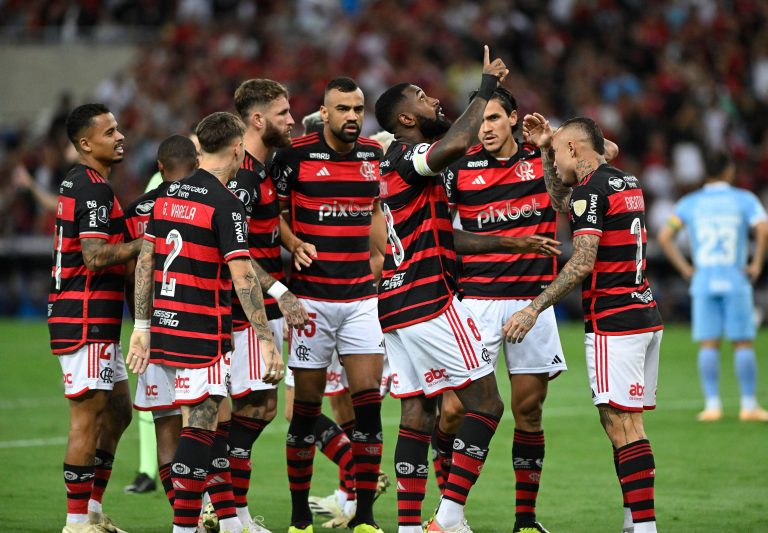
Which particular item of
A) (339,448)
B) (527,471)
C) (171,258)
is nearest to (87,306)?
(171,258)

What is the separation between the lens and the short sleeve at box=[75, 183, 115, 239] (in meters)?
7.97

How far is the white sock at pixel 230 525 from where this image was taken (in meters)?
7.73

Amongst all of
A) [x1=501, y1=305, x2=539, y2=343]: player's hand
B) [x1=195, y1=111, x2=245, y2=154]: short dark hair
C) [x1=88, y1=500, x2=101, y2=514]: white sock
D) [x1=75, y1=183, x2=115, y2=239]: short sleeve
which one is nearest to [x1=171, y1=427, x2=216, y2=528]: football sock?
[x1=88, y1=500, x2=101, y2=514]: white sock

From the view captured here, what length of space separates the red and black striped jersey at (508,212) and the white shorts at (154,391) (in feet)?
7.24

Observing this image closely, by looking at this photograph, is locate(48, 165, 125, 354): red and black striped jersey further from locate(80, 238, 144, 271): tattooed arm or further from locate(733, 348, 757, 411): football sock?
locate(733, 348, 757, 411): football sock

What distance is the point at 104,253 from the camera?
7.94m

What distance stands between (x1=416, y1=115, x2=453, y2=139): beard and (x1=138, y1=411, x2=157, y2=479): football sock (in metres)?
3.44

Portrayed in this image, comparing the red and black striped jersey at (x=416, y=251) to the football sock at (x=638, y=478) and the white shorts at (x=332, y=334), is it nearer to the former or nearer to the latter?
the white shorts at (x=332, y=334)

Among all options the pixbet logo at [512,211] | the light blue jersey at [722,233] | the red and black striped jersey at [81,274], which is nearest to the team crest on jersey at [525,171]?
the pixbet logo at [512,211]

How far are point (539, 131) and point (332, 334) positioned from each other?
1997mm

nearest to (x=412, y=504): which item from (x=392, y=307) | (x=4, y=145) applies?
(x=392, y=307)

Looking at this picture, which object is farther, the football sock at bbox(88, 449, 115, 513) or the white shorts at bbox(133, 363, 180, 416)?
the football sock at bbox(88, 449, 115, 513)

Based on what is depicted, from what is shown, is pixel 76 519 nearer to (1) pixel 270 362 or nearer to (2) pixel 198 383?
(2) pixel 198 383

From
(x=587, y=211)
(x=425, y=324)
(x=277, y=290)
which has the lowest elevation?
(x=425, y=324)
